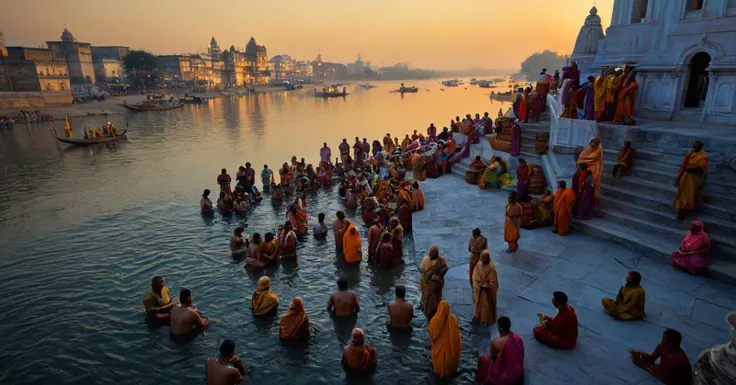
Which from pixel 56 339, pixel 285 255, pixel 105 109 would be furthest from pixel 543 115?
pixel 105 109

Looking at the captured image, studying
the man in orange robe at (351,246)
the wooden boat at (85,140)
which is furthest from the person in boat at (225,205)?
the wooden boat at (85,140)

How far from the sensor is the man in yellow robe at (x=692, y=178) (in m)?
6.87

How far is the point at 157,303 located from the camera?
651cm

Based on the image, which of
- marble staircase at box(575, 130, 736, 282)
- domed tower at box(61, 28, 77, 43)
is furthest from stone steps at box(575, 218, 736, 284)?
domed tower at box(61, 28, 77, 43)

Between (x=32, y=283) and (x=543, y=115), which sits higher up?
(x=543, y=115)

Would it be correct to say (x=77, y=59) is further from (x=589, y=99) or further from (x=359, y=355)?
(x=359, y=355)

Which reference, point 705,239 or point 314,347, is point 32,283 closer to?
point 314,347

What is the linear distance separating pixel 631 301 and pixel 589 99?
661 centimetres

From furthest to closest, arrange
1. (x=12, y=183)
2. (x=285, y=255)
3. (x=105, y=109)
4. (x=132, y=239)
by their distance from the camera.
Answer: (x=105, y=109)
(x=12, y=183)
(x=132, y=239)
(x=285, y=255)

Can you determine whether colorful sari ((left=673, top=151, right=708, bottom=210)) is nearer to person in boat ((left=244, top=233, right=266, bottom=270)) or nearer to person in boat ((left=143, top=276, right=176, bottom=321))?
person in boat ((left=244, top=233, right=266, bottom=270))

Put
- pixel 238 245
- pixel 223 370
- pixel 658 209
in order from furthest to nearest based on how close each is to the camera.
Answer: pixel 238 245 < pixel 658 209 < pixel 223 370

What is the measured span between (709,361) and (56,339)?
7.99 m

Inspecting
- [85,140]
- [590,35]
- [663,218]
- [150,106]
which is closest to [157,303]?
[663,218]

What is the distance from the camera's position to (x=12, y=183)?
16641mm
